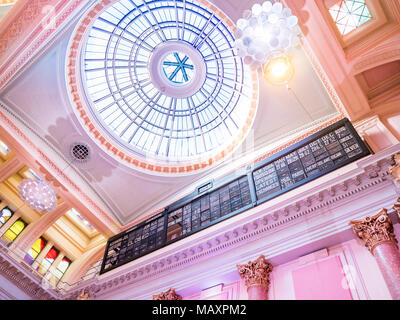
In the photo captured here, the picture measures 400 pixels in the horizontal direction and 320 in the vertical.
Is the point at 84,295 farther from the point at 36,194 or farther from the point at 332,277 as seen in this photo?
the point at 332,277

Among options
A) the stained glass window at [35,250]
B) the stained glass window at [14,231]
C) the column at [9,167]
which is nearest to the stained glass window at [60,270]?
the stained glass window at [35,250]

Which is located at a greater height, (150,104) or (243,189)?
(150,104)

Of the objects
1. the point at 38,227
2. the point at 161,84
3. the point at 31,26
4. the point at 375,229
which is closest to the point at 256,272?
the point at 375,229

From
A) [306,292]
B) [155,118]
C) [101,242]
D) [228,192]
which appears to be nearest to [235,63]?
[155,118]

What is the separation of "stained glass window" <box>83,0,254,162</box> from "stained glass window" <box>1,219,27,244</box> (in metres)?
5.56

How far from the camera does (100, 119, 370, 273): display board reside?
25.3 feet

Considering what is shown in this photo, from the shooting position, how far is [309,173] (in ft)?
25.5

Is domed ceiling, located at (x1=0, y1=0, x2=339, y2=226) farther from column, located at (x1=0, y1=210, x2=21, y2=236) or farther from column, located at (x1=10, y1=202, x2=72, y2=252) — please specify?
column, located at (x1=0, y1=210, x2=21, y2=236)

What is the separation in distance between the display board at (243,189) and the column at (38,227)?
320 cm

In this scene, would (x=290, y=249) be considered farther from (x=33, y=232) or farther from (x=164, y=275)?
(x=33, y=232)

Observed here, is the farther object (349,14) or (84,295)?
(84,295)

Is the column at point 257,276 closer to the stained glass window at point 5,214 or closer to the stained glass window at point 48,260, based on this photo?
the stained glass window at point 48,260

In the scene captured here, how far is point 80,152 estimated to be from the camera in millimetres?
12602

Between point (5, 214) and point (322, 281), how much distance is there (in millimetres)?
12734
